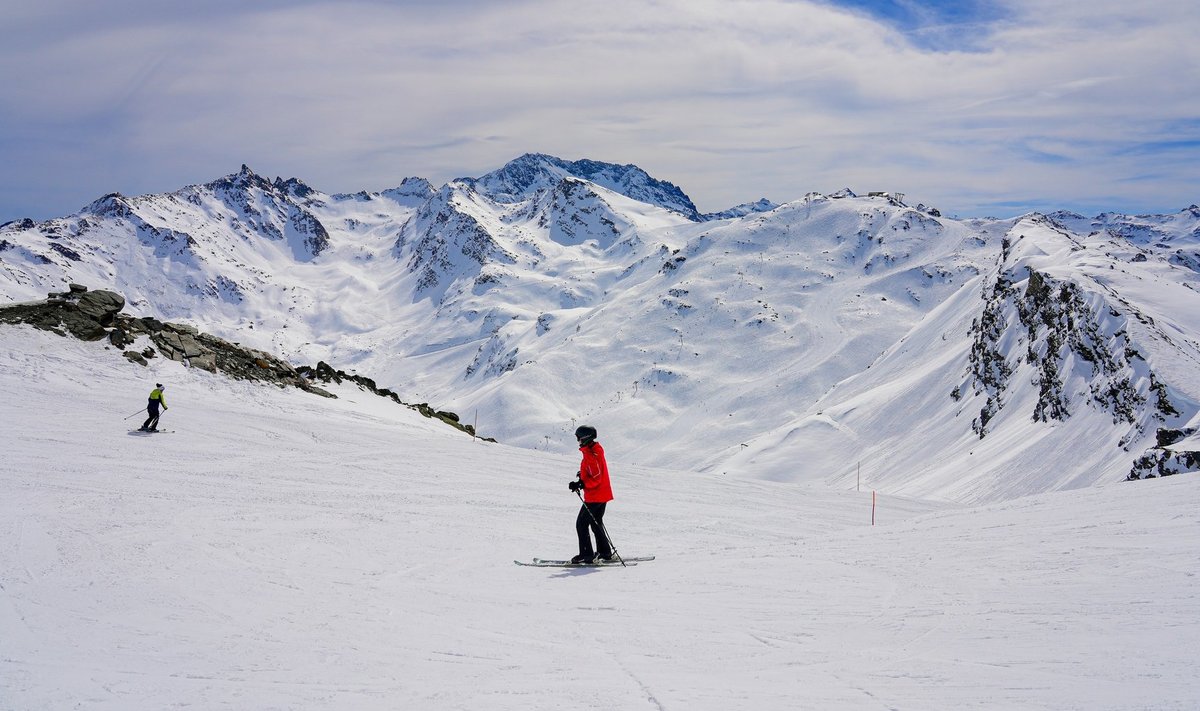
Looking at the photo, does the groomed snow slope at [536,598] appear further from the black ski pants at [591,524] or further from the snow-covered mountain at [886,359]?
the snow-covered mountain at [886,359]

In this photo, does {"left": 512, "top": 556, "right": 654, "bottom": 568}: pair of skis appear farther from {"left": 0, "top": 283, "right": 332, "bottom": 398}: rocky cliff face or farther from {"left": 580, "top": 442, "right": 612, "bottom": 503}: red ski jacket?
{"left": 0, "top": 283, "right": 332, "bottom": 398}: rocky cliff face

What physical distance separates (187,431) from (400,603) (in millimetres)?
15922

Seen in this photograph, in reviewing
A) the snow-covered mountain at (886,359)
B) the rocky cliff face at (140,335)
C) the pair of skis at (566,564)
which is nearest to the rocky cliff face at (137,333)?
the rocky cliff face at (140,335)

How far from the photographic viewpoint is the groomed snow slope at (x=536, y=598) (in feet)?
22.8

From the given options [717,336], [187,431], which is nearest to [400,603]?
[187,431]

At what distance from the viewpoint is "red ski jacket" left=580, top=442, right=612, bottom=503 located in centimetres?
1242

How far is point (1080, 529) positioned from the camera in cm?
1244

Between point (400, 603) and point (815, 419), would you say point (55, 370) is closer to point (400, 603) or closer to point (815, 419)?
point (400, 603)

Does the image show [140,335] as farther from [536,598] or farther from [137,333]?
[536,598]

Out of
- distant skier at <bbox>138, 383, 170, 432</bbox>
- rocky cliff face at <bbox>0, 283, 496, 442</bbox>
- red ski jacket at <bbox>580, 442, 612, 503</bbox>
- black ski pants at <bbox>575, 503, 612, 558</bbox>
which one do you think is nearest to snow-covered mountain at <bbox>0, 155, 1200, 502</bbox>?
black ski pants at <bbox>575, 503, 612, 558</bbox>

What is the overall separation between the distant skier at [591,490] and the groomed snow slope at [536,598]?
1.52 feet

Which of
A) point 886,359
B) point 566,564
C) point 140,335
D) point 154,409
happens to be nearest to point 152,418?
point 154,409

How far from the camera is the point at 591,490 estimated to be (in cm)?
1241

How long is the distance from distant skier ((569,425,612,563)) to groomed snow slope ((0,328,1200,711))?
0.46m
